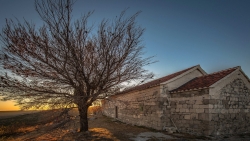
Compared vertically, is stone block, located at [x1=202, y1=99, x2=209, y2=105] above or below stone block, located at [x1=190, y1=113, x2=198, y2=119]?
above

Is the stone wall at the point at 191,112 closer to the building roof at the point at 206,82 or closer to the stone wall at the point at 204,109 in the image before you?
the stone wall at the point at 204,109

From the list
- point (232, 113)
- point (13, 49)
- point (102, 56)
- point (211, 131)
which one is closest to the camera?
point (13, 49)

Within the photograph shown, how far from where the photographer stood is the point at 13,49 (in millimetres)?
6277

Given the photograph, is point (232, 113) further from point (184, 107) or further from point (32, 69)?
point (32, 69)

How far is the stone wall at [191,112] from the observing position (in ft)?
31.7

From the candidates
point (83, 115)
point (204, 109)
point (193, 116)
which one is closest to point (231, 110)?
point (204, 109)

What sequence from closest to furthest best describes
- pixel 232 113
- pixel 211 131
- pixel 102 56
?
1. pixel 102 56
2. pixel 211 131
3. pixel 232 113

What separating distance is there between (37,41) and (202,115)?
980cm

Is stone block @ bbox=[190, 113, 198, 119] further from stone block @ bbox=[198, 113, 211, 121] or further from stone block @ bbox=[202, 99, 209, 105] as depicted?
stone block @ bbox=[202, 99, 209, 105]

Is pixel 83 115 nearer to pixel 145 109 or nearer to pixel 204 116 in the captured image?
pixel 145 109

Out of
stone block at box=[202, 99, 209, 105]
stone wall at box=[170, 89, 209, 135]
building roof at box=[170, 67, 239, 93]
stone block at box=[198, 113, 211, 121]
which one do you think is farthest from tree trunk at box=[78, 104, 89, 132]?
stone block at box=[202, 99, 209, 105]

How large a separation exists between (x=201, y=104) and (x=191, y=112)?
931mm

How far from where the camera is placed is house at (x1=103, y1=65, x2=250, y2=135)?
31.5 feet

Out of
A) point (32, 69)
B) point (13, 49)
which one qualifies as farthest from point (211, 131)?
point (13, 49)
